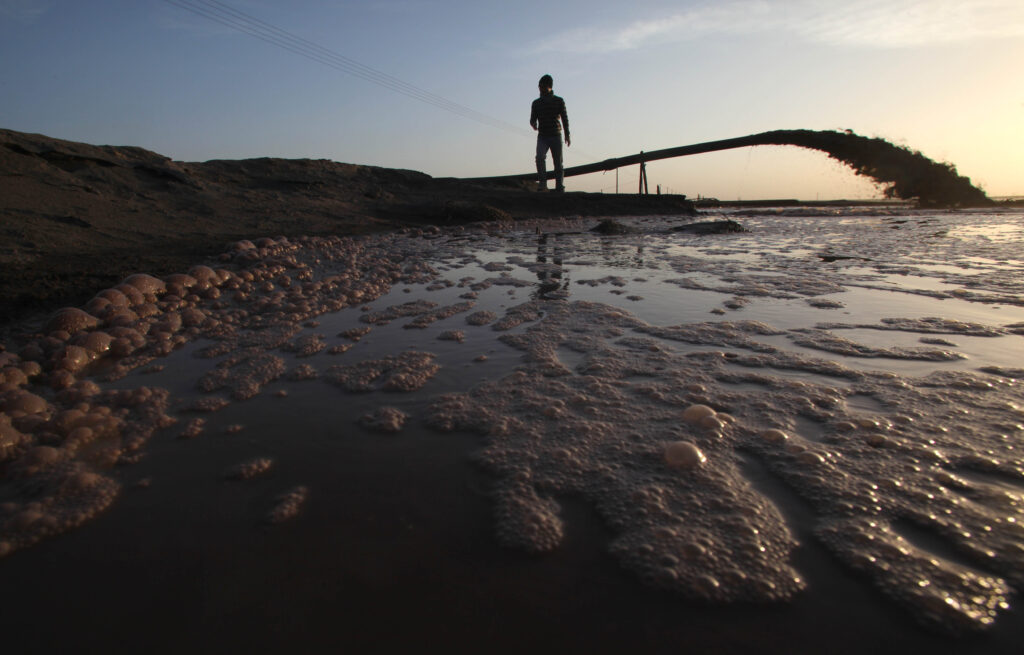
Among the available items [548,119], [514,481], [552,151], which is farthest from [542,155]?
[514,481]

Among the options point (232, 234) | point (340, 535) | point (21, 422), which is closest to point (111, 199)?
point (232, 234)

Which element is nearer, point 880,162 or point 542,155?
point 542,155

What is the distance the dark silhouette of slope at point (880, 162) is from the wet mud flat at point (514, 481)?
1114 cm

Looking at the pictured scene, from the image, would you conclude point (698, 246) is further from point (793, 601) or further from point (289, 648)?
point (289, 648)

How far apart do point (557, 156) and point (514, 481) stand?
390 inches

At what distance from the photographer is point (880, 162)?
1277 centimetres

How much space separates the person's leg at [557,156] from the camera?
9.96 meters

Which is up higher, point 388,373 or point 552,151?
point 552,151

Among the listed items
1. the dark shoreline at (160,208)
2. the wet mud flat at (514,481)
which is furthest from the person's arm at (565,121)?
the wet mud flat at (514,481)

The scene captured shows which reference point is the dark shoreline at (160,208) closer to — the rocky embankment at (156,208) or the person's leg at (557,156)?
the rocky embankment at (156,208)

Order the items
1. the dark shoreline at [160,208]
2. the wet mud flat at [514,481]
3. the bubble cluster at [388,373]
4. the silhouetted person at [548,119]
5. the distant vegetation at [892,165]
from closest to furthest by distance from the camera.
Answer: the wet mud flat at [514,481] < the bubble cluster at [388,373] < the dark shoreline at [160,208] < the silhouetted person at [548,119] < the distant vegetation at [892,165]

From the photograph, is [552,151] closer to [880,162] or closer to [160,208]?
[160,208]

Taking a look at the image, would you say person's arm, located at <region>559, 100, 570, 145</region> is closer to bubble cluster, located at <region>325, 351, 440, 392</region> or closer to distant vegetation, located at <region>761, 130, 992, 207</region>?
distant vegetation, located at <region>761, 130, 992, 207</region>

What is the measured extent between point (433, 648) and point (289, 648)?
0.21 meters
